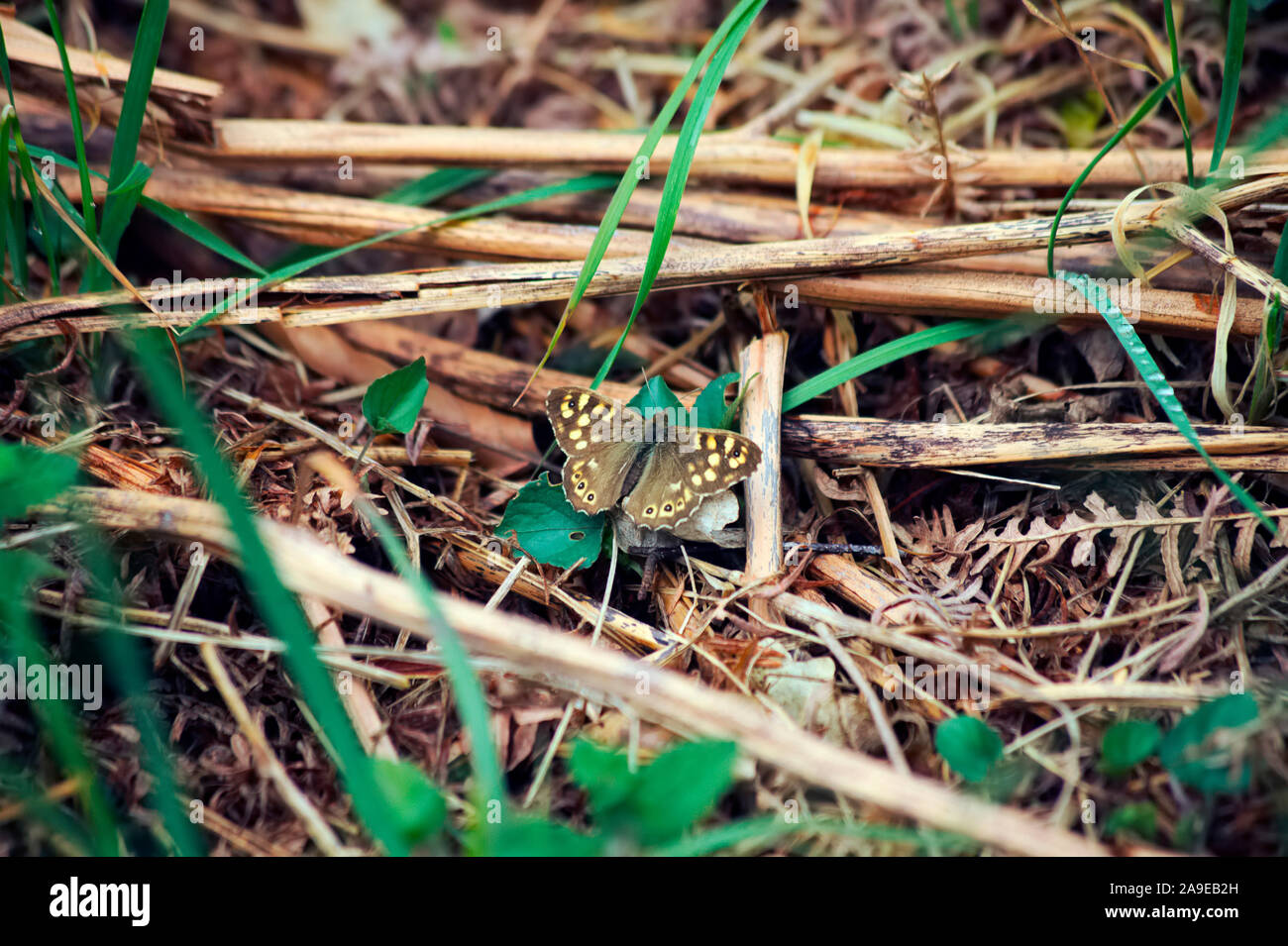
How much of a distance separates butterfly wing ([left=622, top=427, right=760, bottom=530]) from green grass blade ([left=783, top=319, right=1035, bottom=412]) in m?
0.37

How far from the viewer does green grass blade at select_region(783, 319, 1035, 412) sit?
227cm

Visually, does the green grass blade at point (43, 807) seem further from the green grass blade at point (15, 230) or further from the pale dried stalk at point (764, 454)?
the pale dried stalk at point (764, 454)

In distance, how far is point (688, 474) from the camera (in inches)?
79.8

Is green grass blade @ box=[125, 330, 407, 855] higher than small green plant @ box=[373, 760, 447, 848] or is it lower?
higher

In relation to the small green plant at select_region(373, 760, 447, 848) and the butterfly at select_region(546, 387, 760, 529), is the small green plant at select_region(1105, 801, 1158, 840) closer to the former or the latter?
the butterfly at select_region(546, 387, 760, 529)

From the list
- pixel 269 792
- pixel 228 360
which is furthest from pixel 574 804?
pixel 228 360

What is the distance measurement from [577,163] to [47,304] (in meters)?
1.57

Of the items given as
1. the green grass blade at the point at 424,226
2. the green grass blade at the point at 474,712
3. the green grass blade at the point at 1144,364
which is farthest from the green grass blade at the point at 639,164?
the green grass blade at the point at 1144,364

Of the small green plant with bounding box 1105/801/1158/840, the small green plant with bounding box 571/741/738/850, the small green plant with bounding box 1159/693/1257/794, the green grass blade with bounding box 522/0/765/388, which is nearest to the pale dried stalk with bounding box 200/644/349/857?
the small green plant with bounding box 571/741/738/850

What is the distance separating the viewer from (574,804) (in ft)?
5.87

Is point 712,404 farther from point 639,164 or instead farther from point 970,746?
point 970,746

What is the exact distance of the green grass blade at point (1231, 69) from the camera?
1.94 m

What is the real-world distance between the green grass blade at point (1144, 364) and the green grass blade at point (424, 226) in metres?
1.43

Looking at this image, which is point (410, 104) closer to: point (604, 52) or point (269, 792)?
point (604, 52)
